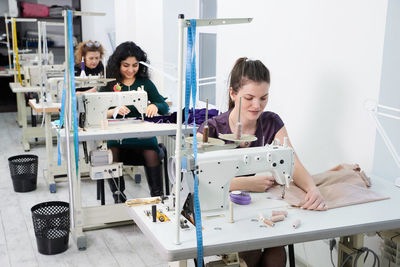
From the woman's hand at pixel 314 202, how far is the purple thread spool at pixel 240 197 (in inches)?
8.2

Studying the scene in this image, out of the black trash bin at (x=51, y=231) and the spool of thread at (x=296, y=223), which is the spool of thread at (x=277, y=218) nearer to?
the spool of thread at (x=296, y=223)

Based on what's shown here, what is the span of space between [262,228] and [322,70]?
1.18m

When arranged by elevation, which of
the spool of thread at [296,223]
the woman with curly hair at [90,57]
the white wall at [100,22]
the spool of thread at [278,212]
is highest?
the white wall at [100,22]

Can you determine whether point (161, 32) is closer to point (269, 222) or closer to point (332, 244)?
point (332, 244)

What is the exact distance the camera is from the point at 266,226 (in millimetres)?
1630

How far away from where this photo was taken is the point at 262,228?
5.29 feet

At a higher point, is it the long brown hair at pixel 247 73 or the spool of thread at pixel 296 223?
the long brown hair at pixel 247 73

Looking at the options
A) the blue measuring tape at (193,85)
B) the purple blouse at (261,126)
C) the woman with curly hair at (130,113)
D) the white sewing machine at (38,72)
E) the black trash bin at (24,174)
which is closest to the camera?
the blue measuring tape at (193,85)

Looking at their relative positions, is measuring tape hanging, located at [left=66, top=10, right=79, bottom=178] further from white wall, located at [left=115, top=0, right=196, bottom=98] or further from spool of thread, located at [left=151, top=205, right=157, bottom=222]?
white wall, located at [left=115, top=0, right=196, bottom=98]

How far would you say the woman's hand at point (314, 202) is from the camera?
1784 millimetres

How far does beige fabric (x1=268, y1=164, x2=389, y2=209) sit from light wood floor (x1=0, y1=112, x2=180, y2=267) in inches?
42.3

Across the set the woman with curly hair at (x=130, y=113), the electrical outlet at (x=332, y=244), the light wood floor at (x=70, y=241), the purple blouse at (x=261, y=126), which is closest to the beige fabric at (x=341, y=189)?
the purple blouse at (x=261, y=126)

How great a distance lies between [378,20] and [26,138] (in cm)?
429

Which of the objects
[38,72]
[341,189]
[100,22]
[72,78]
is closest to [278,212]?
[341,189]
